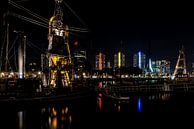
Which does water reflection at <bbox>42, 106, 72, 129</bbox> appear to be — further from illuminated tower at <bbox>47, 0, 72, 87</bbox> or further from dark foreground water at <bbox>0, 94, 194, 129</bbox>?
illuminated tower at <bbox>47, 0, 72, 87</bbox>

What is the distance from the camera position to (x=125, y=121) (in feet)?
97.9

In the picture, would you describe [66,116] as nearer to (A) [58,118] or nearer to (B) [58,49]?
(A) [58,118]

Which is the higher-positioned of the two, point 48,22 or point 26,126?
point 48,22

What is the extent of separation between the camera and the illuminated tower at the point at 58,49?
4438 centimetres

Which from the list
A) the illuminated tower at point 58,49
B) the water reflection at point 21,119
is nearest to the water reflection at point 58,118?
the water reflection at point 21,119

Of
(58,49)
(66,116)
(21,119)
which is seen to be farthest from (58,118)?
(58,49)

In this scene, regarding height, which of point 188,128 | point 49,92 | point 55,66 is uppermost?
point 55,66

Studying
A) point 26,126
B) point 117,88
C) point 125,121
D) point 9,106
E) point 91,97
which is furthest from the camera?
point 117,88

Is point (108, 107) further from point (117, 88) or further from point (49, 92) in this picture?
point (117, 88)

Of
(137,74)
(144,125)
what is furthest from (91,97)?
(137,74)

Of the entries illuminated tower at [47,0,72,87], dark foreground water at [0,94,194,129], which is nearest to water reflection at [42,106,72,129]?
dark foreground water at [0,94,194,129]

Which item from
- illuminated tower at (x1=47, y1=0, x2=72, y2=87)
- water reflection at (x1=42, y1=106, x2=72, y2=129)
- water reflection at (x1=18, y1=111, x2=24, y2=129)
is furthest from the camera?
illuminated tower at (x1=47, y1=0, x2=72, y2=87)

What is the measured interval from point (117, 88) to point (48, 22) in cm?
2163

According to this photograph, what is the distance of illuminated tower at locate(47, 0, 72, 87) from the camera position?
44375 millimetres
